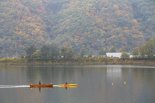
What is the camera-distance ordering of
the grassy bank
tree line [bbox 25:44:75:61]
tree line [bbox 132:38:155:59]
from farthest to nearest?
1. tree line [bbox 25:44:75:61]
2. the grassy bank
3. tree line [bbox 132:38:155:59]

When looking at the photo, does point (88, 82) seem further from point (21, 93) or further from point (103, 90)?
point (21, 93)

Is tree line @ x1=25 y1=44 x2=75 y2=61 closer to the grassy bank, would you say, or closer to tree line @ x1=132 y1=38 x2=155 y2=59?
the grassy bank

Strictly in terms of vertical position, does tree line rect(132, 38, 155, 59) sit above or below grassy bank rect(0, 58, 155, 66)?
above

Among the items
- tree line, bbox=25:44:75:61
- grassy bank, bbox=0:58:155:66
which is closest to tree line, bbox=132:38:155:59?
grassy bank, bbox=0:58:155:66

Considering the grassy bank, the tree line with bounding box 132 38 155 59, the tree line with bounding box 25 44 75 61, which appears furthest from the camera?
the tree line with bounding box 25 44 75 61

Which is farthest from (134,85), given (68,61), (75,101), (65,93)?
(68,61)

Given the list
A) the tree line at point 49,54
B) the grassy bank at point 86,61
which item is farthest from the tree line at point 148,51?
the tree line at point 49,54

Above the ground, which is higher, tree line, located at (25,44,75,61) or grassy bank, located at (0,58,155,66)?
tree line, located at (25,44,75,61)

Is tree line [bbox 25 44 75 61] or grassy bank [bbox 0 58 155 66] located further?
tree line [bbox 25 44 75 61]

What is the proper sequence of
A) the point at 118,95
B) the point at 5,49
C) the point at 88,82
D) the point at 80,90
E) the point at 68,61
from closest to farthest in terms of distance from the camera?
1. the point at 118,95
2. the point at 80,90
3. the point at 88,82
4. the point at 68,61
5. the point at 5,49

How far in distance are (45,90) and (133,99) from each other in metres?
15.7

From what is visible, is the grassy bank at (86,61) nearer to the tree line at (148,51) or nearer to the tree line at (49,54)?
the tree line at (49,54)

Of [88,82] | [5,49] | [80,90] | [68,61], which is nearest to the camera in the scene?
[80,90]

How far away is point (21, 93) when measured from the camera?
61.3 meters
